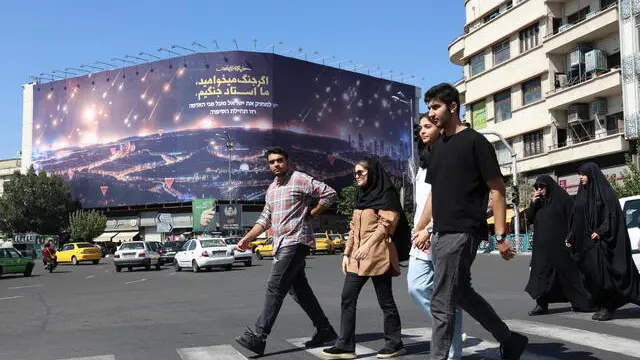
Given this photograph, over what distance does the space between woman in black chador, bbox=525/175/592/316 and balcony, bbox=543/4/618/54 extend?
28.0 m

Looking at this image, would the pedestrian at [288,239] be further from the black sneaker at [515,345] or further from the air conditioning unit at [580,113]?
the air conditioning unit at [580,113]

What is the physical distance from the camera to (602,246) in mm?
7895

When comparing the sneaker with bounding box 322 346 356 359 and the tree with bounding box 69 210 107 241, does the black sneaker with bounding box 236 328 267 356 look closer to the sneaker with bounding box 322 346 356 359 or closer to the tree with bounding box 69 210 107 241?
the sneaker with bounding box 322 346 356 359

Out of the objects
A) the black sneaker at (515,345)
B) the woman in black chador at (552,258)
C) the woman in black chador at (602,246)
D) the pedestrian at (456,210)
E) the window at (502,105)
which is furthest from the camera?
the window at (502,105)

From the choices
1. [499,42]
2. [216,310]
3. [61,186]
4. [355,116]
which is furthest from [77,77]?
[216,310]

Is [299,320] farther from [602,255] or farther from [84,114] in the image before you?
[84,114]

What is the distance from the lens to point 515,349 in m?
5.18

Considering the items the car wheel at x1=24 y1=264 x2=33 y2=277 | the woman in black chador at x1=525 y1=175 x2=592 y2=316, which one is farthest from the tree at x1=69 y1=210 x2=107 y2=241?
the woman in black chador at x1=525 y1=175 x2=592 y2=316

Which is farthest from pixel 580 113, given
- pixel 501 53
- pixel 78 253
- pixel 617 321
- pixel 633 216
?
pixel 78 253

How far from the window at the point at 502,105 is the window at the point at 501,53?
82.6 inches

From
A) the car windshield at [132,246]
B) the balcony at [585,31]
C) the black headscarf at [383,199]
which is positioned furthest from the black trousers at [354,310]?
the balcony at [585,31]

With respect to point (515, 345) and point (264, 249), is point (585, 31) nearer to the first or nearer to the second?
point (264, 249)

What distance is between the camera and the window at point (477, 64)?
46.4 meters

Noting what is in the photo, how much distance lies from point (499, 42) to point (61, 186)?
184ft
